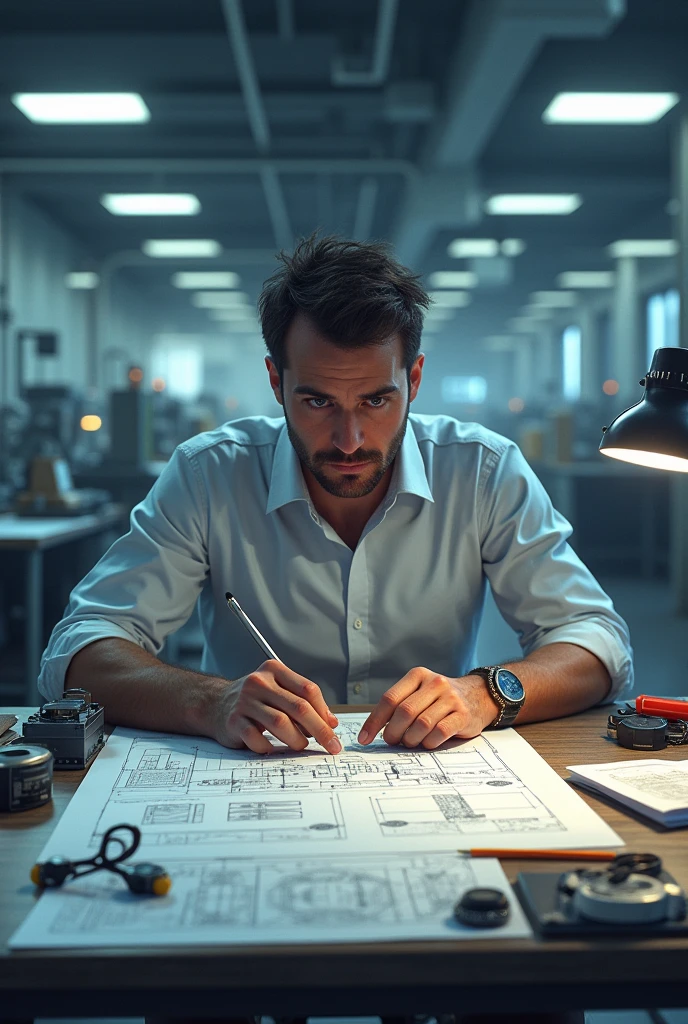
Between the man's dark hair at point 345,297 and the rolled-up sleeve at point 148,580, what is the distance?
0.97 feet

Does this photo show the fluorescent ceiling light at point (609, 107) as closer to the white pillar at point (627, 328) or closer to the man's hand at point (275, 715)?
the man's hand at point (275, 715)

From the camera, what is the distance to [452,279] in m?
15.4

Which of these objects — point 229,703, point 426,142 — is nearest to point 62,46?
point 426,142

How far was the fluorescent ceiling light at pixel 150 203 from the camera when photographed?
9086mm

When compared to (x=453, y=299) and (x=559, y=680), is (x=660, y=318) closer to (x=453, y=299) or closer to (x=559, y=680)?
(x=453, y=299)

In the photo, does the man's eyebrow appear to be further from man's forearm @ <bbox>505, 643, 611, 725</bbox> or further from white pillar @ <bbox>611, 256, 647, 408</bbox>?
white pillar @ <bbox>611, 256, 647, 408</bbox>

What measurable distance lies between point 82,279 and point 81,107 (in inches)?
226

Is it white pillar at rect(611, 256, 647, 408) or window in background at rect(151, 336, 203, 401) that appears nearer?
white pillar at rect(611, 256, 647, 408)

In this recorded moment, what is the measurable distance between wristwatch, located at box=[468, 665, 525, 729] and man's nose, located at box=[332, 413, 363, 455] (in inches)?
17.1

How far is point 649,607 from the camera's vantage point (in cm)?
667

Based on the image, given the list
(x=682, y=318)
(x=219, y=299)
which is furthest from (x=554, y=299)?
(x=682, y=318)

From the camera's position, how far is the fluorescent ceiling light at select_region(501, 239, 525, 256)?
1241 cm

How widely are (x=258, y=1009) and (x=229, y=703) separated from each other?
1.93 feet

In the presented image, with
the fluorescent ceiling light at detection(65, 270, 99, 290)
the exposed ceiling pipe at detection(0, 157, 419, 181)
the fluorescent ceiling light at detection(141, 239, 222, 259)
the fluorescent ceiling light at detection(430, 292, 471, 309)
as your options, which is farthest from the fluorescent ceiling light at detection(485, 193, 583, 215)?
the fluorescent ceiling light at detection(430, 292, 471, 309)
